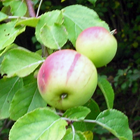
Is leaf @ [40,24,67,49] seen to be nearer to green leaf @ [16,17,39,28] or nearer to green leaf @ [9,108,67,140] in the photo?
green leaf @ [16,17,39,28]

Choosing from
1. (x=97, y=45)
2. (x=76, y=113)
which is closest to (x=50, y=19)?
(x=97, y=45)

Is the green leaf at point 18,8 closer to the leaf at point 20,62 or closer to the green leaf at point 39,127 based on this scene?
the leaf at point 20,62

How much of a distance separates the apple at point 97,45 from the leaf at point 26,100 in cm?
16

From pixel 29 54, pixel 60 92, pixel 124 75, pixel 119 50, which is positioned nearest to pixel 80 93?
pixel 60 92

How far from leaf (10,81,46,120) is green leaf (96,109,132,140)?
0.50 ft

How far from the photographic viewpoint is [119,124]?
0.56m

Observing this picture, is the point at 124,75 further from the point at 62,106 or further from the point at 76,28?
the point at 62,106

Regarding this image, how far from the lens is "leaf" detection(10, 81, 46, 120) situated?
64 cm

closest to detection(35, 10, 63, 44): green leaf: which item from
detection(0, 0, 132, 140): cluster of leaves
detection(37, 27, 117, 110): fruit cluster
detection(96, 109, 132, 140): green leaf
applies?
detection(0, 0, 132, 140): cluster of leaves

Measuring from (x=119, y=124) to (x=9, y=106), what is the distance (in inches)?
11.7

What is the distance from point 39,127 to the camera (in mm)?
507

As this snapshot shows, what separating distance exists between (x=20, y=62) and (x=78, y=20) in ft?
0.75

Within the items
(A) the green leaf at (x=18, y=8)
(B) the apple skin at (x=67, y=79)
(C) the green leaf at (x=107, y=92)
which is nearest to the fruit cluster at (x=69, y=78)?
(B) the apple skin at (x=67, y=79)

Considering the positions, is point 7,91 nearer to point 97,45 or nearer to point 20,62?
point 20,62
